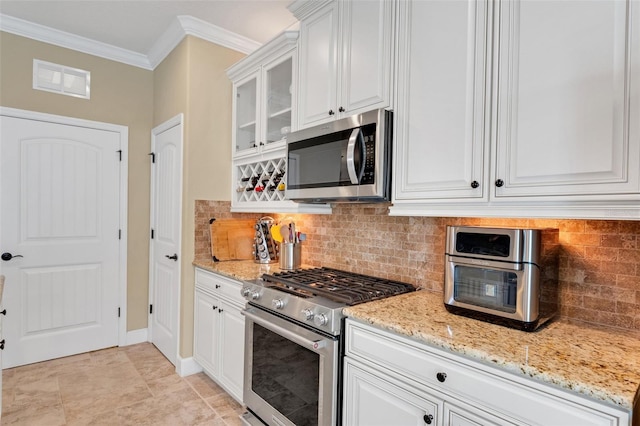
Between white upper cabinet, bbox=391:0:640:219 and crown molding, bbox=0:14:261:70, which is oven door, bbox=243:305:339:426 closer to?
white upper cabinet, bbox=391:0:640:219

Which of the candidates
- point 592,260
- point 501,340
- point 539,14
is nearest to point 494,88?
point 539,14

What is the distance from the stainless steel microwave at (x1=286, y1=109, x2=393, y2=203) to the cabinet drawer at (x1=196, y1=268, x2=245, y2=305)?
70 centimetres

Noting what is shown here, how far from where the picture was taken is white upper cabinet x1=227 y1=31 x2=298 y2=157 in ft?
7.87

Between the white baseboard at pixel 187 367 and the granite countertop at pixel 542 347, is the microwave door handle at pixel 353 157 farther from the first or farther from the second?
the white baseboard at pixel 187 367

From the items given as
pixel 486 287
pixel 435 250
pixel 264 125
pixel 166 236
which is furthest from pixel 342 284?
pixel 166 236

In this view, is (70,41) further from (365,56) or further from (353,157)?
(353,157)

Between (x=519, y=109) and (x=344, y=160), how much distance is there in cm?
82

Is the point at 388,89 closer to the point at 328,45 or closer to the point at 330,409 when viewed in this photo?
the point at 328,45

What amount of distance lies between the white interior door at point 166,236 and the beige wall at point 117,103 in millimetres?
104

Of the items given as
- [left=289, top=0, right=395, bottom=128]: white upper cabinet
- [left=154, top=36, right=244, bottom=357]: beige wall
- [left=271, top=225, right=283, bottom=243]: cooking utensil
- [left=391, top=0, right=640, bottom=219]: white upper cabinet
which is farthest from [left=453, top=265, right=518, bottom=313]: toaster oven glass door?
[left=154, top=36, right=244, bottom=357]: beige wall

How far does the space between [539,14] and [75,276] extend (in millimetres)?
3777

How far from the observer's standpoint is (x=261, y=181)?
2773 mm

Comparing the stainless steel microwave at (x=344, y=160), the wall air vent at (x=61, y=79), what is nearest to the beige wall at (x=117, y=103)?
the wall air vent at (x=61, y=79)

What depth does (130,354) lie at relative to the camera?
127 inches
